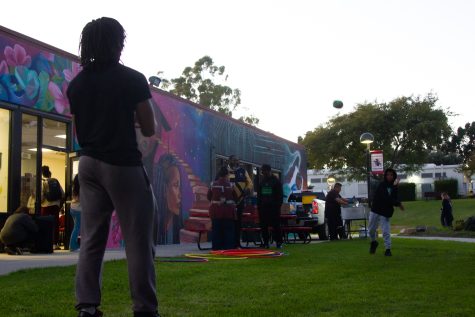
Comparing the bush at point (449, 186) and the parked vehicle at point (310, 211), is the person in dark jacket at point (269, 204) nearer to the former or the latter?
the parked vehicle at point (310, 211)

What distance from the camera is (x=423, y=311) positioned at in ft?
17.5

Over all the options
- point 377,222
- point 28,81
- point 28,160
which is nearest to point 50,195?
point 28,160

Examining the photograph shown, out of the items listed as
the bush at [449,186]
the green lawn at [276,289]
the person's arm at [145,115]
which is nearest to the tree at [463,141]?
the bush at [449,186]

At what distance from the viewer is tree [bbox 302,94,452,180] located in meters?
50.7

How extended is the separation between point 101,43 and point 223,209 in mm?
9644

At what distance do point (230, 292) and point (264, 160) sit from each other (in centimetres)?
1955

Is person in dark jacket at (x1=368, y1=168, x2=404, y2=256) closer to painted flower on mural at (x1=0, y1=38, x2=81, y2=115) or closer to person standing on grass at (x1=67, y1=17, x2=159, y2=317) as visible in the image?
painted flower on mural at (x1=0, y1=38, x2=81, y2=115)

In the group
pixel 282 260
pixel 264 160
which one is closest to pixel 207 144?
pixel 264 160

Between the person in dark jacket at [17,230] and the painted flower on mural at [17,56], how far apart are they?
286cm

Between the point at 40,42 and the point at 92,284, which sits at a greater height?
the point at 40,42

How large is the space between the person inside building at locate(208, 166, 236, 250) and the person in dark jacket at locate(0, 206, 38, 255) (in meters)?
3.52

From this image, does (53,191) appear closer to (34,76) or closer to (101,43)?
(34,76)

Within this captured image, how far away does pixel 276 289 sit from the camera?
6.70 meters

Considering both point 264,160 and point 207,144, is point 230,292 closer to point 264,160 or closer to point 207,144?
point 207,144
